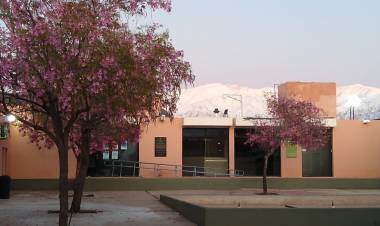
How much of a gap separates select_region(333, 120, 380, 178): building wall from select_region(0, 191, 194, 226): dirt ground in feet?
41.6

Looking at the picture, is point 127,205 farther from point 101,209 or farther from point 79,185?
point 79,185

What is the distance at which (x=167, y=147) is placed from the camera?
34.0m

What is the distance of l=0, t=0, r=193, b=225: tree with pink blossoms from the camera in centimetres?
1148

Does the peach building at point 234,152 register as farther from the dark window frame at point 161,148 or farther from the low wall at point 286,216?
the low wall at point 286,216

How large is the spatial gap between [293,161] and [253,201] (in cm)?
1173

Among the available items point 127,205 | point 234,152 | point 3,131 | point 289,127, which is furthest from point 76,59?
point 234,152

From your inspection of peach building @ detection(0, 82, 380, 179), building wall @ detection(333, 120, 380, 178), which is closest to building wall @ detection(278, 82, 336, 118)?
peach building @ detection(0, 82, 380, 179)

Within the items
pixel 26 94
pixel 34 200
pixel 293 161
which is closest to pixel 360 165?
pixel 293 161

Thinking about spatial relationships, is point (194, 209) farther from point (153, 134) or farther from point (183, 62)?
point (153, 134)

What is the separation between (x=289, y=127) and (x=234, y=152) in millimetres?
7222

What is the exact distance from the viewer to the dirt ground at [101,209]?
17.1m

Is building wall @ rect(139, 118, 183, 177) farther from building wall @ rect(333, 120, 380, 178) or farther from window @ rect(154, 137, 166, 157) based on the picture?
building wall @ rect(333, 120, 380, 178)

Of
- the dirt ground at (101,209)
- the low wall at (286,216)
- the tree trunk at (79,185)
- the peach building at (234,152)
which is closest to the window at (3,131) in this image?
the dirt ground at (101,209)

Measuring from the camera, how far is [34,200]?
24766 millimetres
